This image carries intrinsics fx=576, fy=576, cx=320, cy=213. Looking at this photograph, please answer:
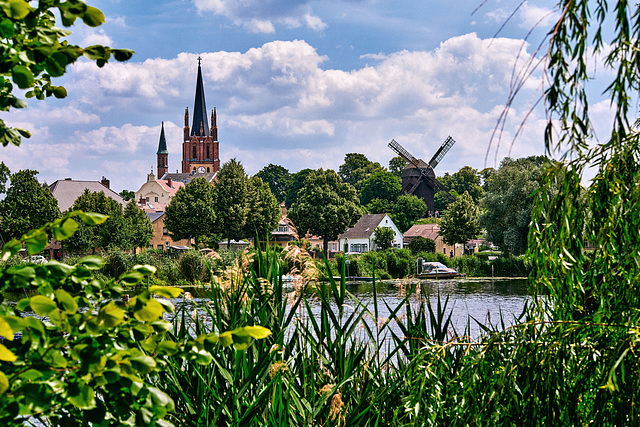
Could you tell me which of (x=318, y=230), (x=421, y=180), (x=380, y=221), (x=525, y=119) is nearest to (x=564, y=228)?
(x=525, y=119)

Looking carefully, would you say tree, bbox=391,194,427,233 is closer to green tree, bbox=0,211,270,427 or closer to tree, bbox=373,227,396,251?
tree, bbox=373,227,396,251

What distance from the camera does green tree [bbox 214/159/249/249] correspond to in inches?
2136

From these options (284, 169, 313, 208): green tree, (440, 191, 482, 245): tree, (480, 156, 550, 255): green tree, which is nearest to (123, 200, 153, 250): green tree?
(440, 191, 482, 245): tree

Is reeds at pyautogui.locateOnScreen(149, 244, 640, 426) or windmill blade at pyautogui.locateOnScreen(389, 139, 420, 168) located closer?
reeds at pyautogui.locateOnScreen(149, 244, 640, 426)

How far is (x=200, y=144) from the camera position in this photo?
125438 millimetres

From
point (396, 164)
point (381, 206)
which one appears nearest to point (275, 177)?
point (396, 164)

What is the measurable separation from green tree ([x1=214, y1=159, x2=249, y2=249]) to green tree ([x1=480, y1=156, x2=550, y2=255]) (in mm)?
23226

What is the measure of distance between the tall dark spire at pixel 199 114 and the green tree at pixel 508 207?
272 ft

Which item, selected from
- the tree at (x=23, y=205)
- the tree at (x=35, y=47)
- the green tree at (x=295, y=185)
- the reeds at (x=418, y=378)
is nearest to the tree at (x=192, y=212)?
the tree at (x=23, y=205)

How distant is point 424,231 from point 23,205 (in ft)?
140

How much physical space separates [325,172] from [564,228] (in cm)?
5432

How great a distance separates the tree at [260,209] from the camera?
56.0 meters

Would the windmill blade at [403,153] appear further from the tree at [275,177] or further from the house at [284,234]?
the tree at [275,177]

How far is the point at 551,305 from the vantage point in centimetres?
331
